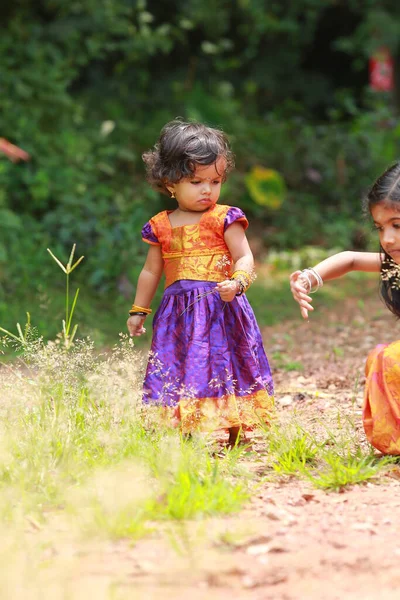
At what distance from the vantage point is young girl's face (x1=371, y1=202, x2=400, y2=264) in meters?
3.10

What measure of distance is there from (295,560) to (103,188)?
19.0ft

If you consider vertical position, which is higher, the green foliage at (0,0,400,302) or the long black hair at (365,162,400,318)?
the green foliage at (0,0,400,302)

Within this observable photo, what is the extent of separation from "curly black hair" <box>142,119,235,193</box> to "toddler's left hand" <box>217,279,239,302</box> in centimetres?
51

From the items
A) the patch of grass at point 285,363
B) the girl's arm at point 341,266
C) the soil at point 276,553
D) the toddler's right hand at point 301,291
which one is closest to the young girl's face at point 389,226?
the girl's arm at point 341,266

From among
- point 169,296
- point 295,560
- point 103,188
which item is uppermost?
point 103,188

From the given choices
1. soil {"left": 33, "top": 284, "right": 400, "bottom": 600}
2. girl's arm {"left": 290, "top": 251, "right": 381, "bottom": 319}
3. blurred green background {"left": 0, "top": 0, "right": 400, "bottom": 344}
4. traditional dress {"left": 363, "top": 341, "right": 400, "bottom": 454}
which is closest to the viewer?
soil {"left": 33, "top": 284, "right": 400, "bottom": 600}

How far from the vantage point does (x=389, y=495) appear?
272cm

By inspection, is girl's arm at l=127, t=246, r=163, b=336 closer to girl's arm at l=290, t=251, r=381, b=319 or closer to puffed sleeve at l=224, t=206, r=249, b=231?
puffed sleeve at l=224, t=206, r=249, b=231

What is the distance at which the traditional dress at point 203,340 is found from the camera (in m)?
3.39

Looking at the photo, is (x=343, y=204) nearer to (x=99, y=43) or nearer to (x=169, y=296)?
(x=99, y=43)

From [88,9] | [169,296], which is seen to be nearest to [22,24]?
[88,9]

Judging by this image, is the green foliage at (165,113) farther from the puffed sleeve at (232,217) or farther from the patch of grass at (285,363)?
the puffed sleeve at (232,217)

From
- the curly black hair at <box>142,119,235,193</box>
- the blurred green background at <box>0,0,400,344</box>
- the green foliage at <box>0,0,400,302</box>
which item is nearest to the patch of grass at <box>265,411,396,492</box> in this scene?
the curly black hair at <box>142,119,235,193</box>

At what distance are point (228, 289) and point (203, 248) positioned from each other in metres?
0.33
